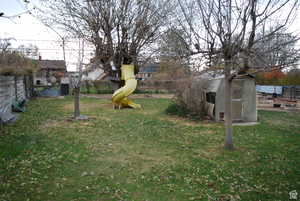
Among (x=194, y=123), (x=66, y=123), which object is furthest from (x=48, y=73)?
(x=194, y=123)

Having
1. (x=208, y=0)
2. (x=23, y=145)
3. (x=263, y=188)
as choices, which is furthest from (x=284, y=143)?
(x=23, y=145)

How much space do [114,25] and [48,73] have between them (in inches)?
1120

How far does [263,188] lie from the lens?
3684 millimetres

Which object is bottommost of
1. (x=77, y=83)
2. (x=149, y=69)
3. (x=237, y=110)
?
(x=237, y=110)

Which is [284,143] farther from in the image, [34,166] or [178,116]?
[34,166]

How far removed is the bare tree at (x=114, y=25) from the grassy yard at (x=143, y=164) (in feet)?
29.5

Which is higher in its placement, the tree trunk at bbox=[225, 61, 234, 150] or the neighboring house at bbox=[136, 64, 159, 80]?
the neighboring house at bbox=[136, 64, 159, 80]

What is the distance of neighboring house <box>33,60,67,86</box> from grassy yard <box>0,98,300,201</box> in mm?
30608

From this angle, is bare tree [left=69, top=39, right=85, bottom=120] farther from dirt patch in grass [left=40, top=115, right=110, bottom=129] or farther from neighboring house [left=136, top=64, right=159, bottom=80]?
neighboring house [left=136, top=64, right=159, bottom=80]

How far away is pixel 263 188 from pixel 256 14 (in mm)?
3473

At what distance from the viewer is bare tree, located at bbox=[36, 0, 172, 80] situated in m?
14.8

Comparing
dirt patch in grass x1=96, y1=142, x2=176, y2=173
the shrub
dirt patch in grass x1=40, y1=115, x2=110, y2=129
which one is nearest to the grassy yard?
dirt patch in grass x1=96, y1=142, x2=176, y2=173

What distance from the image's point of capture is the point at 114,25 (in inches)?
615

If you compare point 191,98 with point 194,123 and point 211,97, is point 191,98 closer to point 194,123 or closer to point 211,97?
point 211,97
